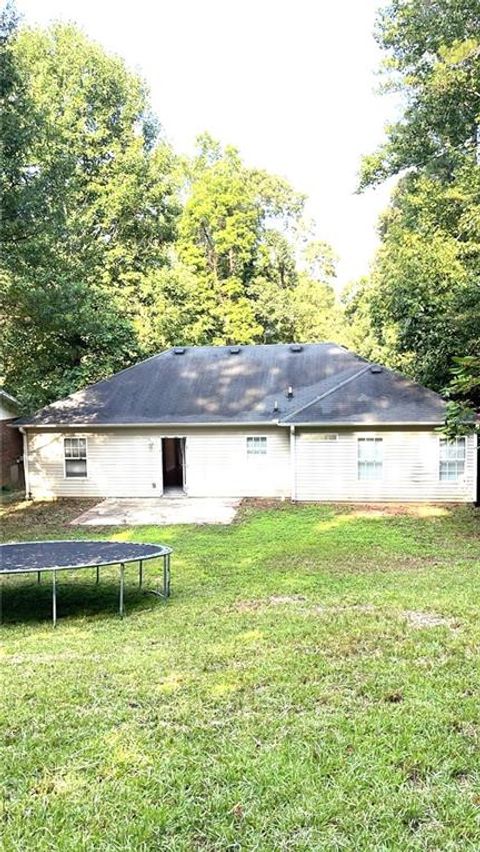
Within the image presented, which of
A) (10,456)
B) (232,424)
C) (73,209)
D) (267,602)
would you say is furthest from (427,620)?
(73,209)

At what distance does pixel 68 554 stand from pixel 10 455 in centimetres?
1161

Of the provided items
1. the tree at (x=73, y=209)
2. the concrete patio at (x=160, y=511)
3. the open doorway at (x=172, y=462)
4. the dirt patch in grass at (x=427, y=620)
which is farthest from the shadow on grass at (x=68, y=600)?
the open doorway at (x=172, y=462)

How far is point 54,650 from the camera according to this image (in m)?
5.39

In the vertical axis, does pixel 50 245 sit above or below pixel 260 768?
above

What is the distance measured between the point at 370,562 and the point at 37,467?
1111 centimetres

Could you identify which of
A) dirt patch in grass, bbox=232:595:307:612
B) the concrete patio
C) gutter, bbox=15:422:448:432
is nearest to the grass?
dirt patch in grass, bbox=232:595:307:612

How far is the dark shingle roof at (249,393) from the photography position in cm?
1555

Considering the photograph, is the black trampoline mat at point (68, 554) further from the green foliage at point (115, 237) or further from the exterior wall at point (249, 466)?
the exterior wall at point (249, 466)

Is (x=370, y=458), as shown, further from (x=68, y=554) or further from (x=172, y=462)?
(x=68, y=554)

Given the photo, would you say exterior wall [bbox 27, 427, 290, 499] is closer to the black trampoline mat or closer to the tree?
the tree

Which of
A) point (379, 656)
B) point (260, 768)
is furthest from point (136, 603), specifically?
point (260, 768)

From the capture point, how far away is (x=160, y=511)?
14.7 m

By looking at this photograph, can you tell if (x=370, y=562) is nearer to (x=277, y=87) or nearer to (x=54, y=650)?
(x=54, y=650)

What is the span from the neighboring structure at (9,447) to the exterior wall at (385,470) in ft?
29.0
